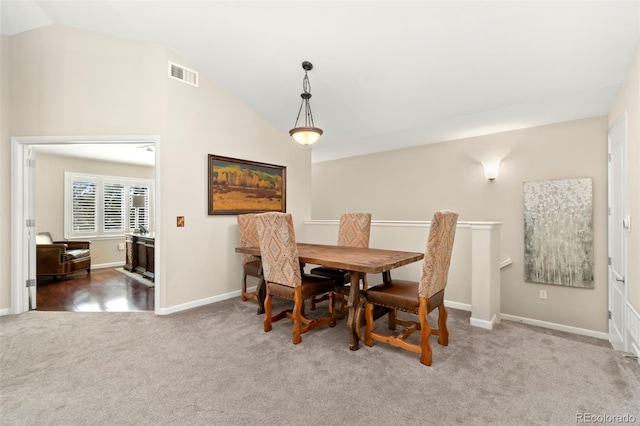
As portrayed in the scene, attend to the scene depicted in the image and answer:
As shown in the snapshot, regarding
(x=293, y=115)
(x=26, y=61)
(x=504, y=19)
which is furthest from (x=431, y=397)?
(x=26, y=61)

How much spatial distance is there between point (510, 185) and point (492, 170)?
1.07 feet

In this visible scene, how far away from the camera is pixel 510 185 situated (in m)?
4.19

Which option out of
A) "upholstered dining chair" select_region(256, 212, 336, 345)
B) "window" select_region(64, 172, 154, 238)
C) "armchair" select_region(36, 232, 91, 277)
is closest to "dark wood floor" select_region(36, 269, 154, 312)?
"armchair" select_region(36, 232, 91, 277)

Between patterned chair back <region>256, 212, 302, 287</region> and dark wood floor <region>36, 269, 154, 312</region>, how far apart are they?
6.35ft

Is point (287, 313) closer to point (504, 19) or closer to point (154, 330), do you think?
point (154, 330)

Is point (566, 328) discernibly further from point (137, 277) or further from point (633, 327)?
point (137, 277)

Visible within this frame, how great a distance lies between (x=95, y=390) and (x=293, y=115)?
3626 mm

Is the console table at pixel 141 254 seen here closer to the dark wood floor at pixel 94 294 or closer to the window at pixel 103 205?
the dark wood floor at pixel 94 294

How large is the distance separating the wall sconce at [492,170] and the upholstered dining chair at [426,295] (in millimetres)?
2449

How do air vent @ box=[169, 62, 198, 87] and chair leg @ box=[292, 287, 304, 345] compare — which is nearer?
chair leg @ box=[292, 287, 304, 345]

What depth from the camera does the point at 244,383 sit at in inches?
75.8

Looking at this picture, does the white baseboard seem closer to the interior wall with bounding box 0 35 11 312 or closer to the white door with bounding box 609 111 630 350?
the white door with bounding box 609 111 630 350

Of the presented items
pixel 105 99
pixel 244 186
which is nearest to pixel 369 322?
pixel 244 186

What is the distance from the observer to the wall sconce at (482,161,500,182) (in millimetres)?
4223
